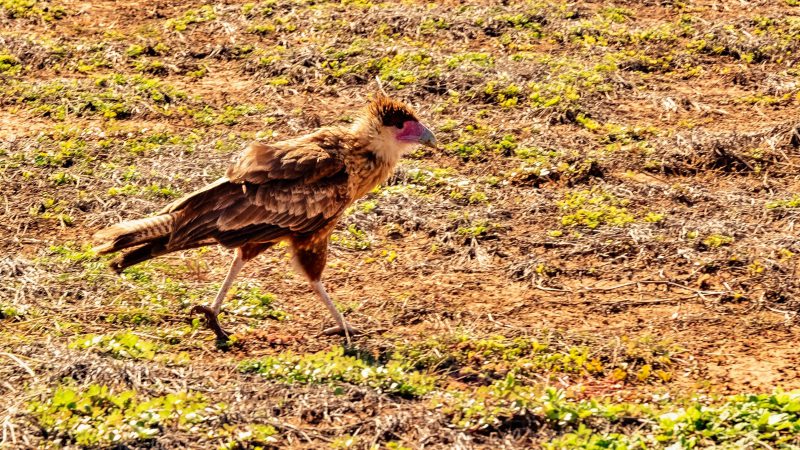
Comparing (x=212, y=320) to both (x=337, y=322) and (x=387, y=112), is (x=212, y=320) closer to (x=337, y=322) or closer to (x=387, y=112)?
(x=337, y=322)

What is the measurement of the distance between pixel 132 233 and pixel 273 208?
0.94 m

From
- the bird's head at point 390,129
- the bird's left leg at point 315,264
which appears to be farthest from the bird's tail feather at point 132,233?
the bird's head at point 390,129

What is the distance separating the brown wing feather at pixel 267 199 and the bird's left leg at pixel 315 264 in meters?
0.15

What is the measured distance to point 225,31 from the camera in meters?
14.1

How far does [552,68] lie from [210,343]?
20.9 feet

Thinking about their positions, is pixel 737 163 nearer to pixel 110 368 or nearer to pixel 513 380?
pixel 513 380

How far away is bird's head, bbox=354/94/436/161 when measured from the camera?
8453 mm

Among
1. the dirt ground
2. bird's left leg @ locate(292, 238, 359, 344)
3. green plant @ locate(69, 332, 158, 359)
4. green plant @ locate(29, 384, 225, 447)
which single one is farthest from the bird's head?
green plant @ locate(29, 384, 225, 447)

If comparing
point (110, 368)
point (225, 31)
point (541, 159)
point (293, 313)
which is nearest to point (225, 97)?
point (225, 31)

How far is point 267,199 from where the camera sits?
795 cm

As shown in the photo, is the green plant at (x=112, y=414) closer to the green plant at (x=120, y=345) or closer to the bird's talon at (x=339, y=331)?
the green plant at (x=120, y=345)

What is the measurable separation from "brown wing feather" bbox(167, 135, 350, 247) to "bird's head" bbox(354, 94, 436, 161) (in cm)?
38

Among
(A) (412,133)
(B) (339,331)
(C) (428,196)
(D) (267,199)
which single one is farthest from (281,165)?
(C) (428,196)

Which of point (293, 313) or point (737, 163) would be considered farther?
point (737, 163)
